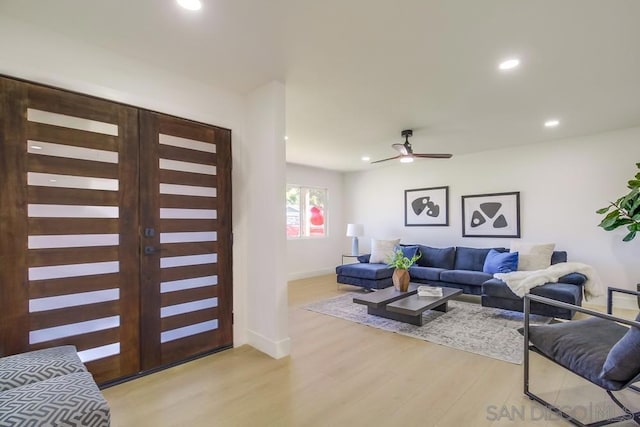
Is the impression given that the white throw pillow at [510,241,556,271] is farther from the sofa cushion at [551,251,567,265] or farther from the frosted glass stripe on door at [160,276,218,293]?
the frosted glass stripe on door at [160,276,218,293]

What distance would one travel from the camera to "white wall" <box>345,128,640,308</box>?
4.27 m

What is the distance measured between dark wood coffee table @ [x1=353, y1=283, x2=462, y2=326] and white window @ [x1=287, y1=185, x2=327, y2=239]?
306cm

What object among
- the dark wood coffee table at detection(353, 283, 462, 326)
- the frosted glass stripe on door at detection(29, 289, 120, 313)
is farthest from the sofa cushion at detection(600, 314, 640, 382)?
the frosted glass stripe on door at detection(29, 289, 120, 313)

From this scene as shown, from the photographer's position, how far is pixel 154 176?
252cm

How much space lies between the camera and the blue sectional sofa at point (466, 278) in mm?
3541

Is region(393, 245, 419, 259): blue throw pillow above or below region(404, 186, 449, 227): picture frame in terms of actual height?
below

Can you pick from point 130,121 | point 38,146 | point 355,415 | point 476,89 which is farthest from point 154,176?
point 476,89

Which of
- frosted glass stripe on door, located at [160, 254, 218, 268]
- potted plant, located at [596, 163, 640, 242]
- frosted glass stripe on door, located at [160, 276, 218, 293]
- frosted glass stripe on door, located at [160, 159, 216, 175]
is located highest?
frosted glass stripe on door, located at [160, 159, 216, 175]

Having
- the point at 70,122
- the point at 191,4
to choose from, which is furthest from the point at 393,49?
the point at 70,122

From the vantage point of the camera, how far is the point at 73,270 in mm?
2152

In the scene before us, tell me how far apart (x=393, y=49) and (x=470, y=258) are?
13.3 ft

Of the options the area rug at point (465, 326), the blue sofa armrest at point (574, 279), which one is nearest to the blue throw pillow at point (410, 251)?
the area rug at point (465, 326)

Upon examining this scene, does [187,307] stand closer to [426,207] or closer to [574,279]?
[574,279]

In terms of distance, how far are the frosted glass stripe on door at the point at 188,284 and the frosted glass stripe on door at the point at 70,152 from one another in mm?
1079
